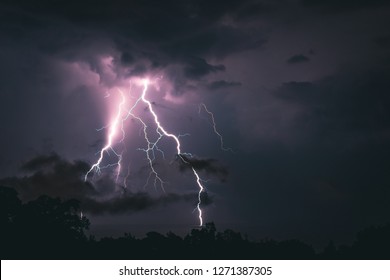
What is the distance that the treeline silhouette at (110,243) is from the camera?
2855cm

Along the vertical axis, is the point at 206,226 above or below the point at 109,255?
above

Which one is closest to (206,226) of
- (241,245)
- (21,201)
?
(241,245)

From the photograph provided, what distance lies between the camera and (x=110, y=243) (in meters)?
31.6

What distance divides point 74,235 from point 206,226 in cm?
948

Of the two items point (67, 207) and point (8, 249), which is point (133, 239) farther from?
point (8, 249)

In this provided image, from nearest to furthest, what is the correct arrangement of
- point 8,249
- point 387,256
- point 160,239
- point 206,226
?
point 8,249 → point 387,256 → point 160,239 → point 206,226

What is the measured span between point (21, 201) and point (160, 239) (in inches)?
313

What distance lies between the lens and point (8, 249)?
2728 centimetres

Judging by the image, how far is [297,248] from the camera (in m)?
35.1

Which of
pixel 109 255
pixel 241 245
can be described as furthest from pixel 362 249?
pixel 109 255

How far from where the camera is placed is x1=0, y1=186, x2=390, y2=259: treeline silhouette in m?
28.5

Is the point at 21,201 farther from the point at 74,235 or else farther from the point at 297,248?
the point at 297,248

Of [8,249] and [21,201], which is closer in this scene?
[8,249]

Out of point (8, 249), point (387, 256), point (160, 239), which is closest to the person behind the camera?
point (8, 249)
